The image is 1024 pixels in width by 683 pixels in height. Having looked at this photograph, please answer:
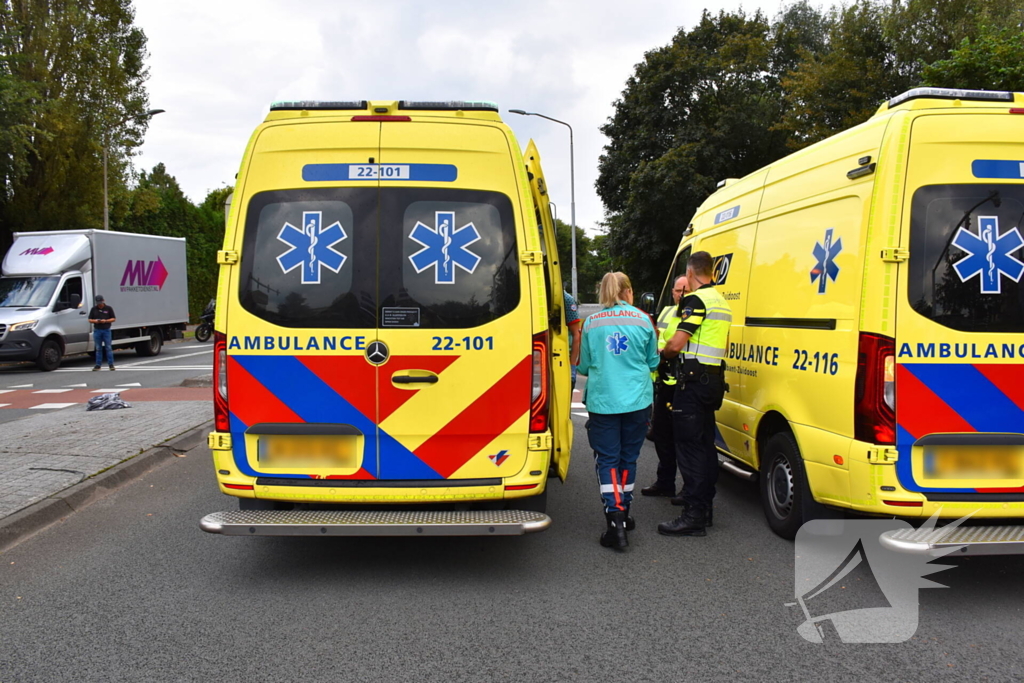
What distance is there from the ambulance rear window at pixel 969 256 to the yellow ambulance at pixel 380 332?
6.58 feet

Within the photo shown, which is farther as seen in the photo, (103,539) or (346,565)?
(103,539)

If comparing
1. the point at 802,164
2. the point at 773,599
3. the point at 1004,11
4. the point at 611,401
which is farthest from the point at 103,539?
the point at 1004,11

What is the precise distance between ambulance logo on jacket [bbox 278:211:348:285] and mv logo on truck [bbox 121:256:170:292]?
1831cm

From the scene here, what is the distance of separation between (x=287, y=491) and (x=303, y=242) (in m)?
1.35

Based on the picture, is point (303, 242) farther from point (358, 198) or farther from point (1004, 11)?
point (1004, 11)

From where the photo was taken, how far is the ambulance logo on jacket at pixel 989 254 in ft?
13.4

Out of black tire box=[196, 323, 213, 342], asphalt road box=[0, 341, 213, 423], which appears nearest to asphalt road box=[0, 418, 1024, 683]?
asphalt road box=[0, 341, 213, 423]

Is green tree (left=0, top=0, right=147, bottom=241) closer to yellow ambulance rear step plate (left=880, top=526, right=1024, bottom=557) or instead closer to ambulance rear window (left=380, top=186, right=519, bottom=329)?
ambulance rear window (left=380, top=186, right=519, bottom=329)

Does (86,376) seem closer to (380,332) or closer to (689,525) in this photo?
(380,332)

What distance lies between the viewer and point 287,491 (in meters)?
4.30

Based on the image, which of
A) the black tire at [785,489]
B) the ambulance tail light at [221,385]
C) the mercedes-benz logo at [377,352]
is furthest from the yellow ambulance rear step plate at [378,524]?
the black tire at [785,489]

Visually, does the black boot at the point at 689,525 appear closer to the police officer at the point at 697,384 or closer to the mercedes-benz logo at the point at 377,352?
the police officer at the point at 697,384

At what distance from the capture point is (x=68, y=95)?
24.4 metres

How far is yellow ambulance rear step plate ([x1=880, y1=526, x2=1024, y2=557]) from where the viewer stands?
149 inches
